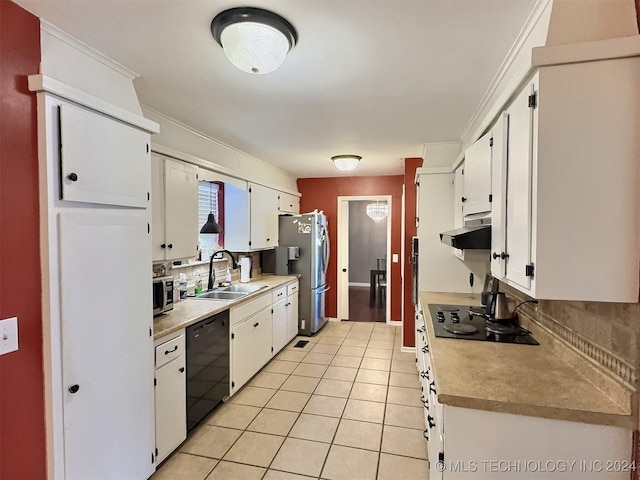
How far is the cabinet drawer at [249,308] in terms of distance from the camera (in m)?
3.06

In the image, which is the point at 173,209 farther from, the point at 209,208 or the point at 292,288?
the point at 292,288

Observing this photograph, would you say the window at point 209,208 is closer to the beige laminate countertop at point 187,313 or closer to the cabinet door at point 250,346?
the beige laminate countertop at point 187,313

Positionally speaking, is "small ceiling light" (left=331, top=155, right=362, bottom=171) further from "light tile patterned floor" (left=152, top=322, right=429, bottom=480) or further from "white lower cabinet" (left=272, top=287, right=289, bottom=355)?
"light tile patterned floor" (left=152, top=322, right=429, bottom=480)

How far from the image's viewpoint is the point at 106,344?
66.9 inches

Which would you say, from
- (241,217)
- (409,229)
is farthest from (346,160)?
(241,217)

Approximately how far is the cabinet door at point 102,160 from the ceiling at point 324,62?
0.41 metres

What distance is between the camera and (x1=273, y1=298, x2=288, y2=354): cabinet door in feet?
13.2

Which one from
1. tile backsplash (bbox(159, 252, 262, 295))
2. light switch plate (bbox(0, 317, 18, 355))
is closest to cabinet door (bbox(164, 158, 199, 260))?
tile backsplash (bbox(159, 252, 262, 295))

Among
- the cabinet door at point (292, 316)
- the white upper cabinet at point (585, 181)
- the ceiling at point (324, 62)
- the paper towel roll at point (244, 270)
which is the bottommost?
the cabinet door at point (292, 316)

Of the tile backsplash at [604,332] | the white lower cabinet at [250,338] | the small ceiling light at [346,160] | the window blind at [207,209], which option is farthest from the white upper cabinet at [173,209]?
the tile backsplash at [604,332]

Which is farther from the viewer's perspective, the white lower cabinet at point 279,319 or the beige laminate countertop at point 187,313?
the white lower cabinet at point 279,319

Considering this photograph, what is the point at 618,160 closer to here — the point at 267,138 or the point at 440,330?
the point at 440,330

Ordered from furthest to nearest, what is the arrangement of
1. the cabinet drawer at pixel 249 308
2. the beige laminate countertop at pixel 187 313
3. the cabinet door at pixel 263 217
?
the cabinet door at pixel 263 217 < the cabinet drawer at pixel 249 308 < the beige laminate countertop at pixel 187 313

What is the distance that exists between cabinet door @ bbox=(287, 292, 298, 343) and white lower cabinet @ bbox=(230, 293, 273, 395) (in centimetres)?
→ 62
